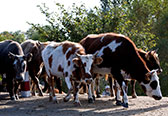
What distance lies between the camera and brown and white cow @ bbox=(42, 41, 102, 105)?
10555 mm

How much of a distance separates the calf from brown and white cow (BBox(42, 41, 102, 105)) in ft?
3.45

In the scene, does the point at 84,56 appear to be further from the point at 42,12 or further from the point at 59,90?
the point at 42,12

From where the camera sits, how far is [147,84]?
11.0 metres

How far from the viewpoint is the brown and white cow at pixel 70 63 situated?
1055cm

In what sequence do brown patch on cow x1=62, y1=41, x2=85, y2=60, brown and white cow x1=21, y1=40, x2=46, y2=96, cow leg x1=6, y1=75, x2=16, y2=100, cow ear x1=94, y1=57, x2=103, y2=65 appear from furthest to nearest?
brown and white cow x1=21, y1=40, x2=46, y2=96, cow leg x1=6, y1=75, x2=16, y2=100, brown patch on cow x1=62, y1=41, x2=85, y2=60, cow ear x1=94, y1=57, x2=103, y2=65

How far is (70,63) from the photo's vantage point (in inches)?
441

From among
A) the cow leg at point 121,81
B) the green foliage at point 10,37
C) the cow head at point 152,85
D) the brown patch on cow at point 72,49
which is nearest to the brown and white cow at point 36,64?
the brown patch on cow at point 72,49

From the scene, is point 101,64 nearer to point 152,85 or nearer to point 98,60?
point 98,60

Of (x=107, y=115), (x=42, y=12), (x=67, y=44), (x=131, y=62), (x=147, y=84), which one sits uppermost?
(x=42, y=12)

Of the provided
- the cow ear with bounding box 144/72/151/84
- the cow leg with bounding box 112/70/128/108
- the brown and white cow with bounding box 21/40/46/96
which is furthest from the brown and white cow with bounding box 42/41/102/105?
the brown and white cow with bounding box 21/40/46/96

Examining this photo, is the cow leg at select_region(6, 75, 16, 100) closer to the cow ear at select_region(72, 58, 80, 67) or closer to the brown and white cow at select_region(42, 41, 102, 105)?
the brown and white cow at select_region(42, 41, 102, 105)

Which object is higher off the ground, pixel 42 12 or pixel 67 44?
pixel 42 12

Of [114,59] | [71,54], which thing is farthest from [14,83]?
[114,59]

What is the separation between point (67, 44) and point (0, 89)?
29.5ft
